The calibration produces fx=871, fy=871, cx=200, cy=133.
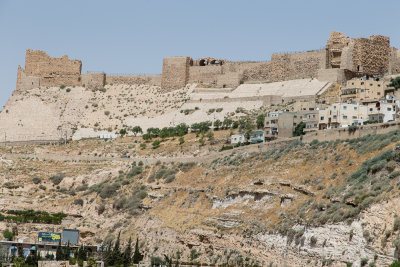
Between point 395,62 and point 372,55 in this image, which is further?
point 372,55

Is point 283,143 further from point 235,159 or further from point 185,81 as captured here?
point 185,81

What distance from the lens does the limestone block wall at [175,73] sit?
78.2m

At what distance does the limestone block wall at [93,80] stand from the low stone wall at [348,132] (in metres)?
35.1

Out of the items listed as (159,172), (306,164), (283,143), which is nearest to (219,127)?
(159,172)

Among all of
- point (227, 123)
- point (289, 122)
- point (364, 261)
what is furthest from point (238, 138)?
point (364, 261)

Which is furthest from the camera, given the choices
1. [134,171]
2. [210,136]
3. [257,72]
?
[257,72]

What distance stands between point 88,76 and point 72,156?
59.8ft

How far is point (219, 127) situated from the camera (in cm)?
6531

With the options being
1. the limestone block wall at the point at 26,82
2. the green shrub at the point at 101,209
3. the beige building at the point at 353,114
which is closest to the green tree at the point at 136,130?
the green shrub at the point at 101,209

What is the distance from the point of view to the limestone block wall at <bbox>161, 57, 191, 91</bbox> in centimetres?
7825

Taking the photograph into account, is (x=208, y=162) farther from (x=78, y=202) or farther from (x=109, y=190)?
(x=78, y=202)

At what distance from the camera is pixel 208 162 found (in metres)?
56.2

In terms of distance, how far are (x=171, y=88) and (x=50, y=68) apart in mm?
12134

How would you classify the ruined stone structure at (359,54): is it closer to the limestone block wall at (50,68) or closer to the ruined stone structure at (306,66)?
the ruined stone structure at (306,66)
